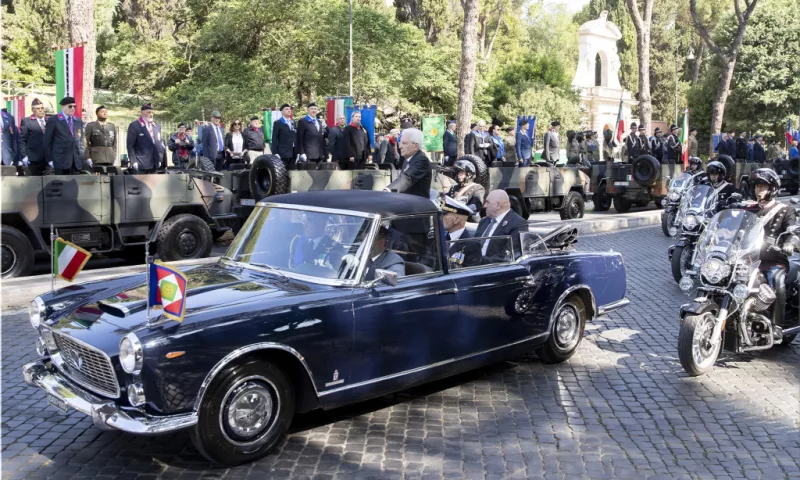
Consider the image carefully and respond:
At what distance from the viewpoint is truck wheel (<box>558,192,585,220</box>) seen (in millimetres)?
19281

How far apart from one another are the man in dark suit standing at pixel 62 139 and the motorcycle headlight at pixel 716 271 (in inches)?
395

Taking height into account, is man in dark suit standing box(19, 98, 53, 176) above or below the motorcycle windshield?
above

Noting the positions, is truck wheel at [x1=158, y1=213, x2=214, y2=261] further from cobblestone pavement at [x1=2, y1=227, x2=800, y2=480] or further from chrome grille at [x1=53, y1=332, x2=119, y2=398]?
chrome grille at [x1=53, y1=332, x2=119, y2=398]

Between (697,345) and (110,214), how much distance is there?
8776 mm

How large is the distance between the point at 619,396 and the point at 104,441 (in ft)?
13.0

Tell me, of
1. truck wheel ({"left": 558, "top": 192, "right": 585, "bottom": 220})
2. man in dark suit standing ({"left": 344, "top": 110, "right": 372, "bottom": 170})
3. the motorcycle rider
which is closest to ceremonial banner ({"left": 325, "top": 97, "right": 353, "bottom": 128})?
man in dark suit standing ({"left": 344, "top": 110, "right": 372, "bottom": 170})

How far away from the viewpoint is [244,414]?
15.9ft

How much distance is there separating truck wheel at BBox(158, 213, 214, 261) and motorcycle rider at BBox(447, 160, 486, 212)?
13.7 feet

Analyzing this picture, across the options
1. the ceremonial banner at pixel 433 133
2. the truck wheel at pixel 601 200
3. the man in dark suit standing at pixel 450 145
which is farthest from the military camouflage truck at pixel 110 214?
the ceremonial banner at pixel 433 133

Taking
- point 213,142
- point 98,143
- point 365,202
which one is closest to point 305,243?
point 365,202

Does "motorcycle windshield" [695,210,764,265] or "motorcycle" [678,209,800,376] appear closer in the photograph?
"motorcycle" [678,209,800,376]

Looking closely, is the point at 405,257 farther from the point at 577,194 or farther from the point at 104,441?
the point at 577,194

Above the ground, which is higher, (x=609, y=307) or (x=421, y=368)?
(x=609, y=307)

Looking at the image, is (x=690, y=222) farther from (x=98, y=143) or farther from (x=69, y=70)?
(x=69, y=70)
